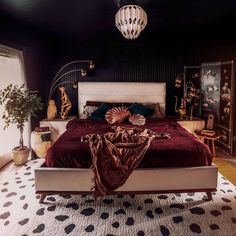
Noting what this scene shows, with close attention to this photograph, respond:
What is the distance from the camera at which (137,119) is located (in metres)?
4.09

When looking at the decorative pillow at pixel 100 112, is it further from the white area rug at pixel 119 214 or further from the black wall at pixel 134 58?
the white area rug at pixel 119 214

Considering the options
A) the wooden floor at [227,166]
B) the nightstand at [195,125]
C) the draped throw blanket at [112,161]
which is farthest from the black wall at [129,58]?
the draped throw blanket at [112,161]

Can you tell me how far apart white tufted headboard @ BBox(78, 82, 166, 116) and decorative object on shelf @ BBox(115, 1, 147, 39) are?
240cm

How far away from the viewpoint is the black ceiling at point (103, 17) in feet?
9.36

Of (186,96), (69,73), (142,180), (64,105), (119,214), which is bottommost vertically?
(119,214)

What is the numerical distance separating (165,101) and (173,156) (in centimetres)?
258

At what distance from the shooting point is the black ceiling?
9.36 ft

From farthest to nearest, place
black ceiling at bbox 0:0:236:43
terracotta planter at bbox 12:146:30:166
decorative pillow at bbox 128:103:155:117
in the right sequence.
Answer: decorative pillow at bbox 128:103:155:117, terracotta planter at bbox 12:146:30:166, black ceiling at bbox 0:0:236:43

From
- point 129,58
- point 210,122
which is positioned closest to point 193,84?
point 210,122

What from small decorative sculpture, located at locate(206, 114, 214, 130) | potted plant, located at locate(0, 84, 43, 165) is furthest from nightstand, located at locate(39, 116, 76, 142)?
small decorative sculpture, located at locate(206, 114, 214, 130)

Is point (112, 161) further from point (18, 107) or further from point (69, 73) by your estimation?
point (69, 73)

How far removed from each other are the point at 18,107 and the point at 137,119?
1969mm

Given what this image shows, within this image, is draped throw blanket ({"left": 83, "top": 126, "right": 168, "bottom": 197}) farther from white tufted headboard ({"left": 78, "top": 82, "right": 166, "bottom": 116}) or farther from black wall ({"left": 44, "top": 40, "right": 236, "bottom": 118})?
black wall ({"left": 44, "top": 40, "right": 236, "bottom": 118})

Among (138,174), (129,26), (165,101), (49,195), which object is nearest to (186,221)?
(138,174)
